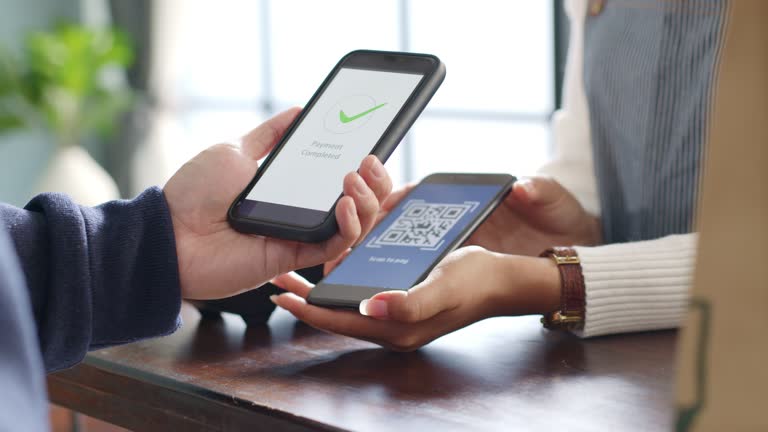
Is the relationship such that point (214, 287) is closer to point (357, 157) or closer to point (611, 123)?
point (357, 157)

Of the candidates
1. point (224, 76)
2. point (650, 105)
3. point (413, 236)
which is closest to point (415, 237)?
point (413, 236)

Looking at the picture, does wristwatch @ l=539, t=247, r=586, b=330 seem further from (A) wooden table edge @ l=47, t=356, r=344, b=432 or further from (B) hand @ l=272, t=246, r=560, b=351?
(A) wooden table edge @ l=47, t=356, r=344, b=432

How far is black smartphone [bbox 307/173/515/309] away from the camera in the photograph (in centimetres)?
80

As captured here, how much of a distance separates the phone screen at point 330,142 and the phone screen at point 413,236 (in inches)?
2.9

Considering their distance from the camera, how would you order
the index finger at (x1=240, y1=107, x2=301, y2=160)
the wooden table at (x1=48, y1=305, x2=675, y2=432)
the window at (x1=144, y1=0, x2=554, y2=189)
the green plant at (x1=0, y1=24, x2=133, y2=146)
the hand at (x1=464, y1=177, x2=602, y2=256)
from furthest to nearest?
1. the green plant at (x1=0, y1=24, x2=133, y2=146)
2. the window at (x1=144, y1=0, x2=554, y2=189)
3. the hand at (x1=464, y1=177, x2=602, y2=256)
4. the index finger at (x1=240, y1=107, x2=301, y2=160)
5. the wooden table at (x1=48, y1=305, x2=675, y2=432)

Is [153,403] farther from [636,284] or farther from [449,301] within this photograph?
[636,284]

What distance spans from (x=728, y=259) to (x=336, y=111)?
1.93 ft

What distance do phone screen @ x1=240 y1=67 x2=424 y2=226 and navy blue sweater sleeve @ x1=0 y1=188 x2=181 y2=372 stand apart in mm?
102

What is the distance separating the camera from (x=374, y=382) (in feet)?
2.24

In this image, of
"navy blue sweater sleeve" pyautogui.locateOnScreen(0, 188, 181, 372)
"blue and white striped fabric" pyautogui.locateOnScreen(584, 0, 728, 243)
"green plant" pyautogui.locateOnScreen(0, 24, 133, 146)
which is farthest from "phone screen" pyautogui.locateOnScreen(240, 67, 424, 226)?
"green plant" pyautogui.locateOnScreen(0, 24, 133, 146)

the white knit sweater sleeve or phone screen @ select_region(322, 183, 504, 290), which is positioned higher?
phone screen @ select_region(322, 183, 504, 290)

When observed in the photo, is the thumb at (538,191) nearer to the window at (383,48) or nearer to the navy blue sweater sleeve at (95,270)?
the navy blue sweater sleeve at (95,270)

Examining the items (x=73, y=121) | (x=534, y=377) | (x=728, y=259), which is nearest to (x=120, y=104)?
(x=73, y=121)

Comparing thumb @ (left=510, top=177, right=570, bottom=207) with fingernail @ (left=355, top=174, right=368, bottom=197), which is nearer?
fingernail @ (left=355, top=174, right=368, bottom=197)
